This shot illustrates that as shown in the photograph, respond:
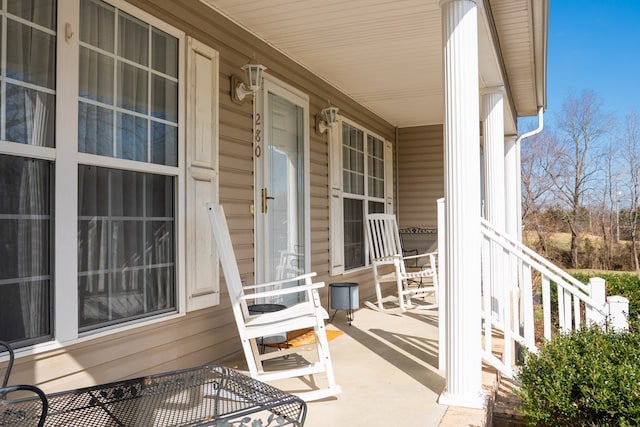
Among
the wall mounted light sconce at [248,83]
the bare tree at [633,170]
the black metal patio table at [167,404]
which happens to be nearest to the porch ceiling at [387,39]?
the wall mounted light sconce at [248,83]

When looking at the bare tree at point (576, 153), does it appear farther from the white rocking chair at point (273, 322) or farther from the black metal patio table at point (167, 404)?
the black metal patio table at point (167, 404)

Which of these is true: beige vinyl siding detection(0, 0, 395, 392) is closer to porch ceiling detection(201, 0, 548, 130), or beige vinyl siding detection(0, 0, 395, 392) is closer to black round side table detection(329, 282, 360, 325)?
porch ceiling detection(201, 0, 548, 130)

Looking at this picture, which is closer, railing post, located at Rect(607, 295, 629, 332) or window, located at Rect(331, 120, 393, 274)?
railing post, located at Rect(607, 295, 629, 332)

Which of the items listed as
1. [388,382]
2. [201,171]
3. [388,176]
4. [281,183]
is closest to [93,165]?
[201,171]

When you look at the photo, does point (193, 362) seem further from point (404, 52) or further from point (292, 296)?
point (404, 52)

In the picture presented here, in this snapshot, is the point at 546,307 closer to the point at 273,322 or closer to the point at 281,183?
the point at 273,322

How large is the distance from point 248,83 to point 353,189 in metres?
2.88

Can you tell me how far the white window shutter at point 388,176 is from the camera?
8.02m

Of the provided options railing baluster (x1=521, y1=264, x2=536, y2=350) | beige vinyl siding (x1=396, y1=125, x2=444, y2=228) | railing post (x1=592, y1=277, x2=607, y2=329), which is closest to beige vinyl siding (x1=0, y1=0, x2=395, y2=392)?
railing baluster (x1=521, y1=264, x2=536, y2=350)

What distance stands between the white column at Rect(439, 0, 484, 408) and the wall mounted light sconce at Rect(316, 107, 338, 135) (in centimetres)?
267

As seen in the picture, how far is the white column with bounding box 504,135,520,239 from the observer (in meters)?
6.77

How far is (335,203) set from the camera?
593 cm

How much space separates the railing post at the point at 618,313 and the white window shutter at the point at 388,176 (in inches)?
204

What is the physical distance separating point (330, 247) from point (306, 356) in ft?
6.87
